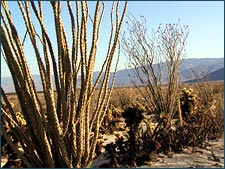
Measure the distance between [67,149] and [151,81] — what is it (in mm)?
5637

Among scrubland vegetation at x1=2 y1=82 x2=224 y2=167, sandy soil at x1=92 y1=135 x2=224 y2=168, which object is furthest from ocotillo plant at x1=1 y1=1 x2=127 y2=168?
sandy soil at x1=92 y1=135 x2=224 y2=168

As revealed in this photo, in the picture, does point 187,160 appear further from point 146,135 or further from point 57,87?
point 57,87

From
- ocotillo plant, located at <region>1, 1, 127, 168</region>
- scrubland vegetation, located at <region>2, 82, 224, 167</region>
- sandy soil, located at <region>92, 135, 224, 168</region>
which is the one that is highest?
ocotillo plant, located at <region>1, 1, 127, 168</region>

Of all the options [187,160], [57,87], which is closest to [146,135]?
[187,160]

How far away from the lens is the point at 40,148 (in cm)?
244

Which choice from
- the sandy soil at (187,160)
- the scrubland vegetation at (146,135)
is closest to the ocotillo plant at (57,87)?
the scrubland vegetation at (146,135)

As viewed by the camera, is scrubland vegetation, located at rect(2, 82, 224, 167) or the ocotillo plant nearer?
the ocotillo plant

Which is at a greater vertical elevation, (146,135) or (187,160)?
(146,135)

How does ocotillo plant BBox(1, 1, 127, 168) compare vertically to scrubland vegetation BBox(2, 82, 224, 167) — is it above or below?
above

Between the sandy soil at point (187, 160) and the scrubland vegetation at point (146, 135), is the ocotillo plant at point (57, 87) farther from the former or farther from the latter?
the sandy soil at point (187, 160)

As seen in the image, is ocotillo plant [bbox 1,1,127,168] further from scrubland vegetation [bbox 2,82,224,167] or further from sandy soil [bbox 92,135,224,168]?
sandy soil [bbox 92,135,224,168]

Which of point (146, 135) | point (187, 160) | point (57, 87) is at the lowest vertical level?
point (187, 160)

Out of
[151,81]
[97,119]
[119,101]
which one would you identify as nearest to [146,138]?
[151,81]

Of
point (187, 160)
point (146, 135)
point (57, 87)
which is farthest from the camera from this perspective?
point (146, 135)
